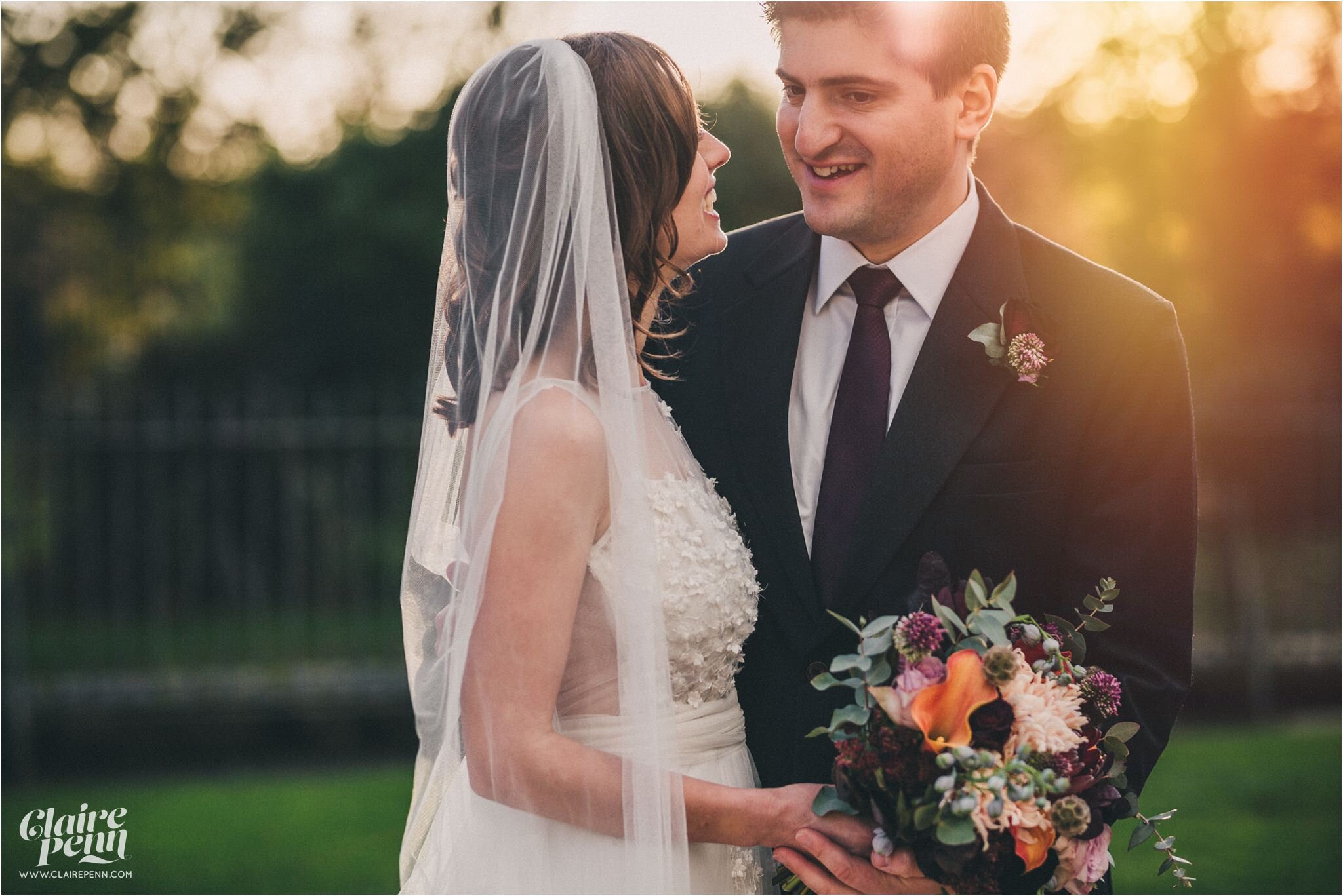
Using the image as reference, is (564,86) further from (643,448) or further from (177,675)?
(177,675)

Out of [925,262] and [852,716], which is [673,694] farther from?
[925,262]

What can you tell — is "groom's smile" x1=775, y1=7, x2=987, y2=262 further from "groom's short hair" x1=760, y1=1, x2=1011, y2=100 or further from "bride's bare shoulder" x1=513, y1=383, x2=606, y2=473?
"bride's bare shoulder" x1=513, y1=383, x2=606, y2=473

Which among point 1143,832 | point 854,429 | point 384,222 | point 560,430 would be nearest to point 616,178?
point 560,430

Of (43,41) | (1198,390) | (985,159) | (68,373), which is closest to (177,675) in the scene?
(68,373)

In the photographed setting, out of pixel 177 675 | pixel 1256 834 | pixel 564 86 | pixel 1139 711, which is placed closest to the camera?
pixel 564 86

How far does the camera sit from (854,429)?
2842 mm

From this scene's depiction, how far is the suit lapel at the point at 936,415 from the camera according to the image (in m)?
2.70

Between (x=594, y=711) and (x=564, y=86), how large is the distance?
1.27 meters

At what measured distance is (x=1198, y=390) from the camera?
10.2 m

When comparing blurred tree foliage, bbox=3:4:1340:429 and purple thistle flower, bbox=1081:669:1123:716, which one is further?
blurred tree foliage, bbox=3:4:1340:429

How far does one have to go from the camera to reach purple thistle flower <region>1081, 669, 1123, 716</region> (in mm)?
2365

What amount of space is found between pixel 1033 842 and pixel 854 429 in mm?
1051

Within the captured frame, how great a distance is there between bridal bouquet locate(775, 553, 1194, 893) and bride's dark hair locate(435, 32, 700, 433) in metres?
0.93

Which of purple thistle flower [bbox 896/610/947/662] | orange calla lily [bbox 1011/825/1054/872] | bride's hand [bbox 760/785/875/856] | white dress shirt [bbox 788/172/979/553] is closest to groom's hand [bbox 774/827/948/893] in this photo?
bride's hand [bbox 760/785/875/856]
